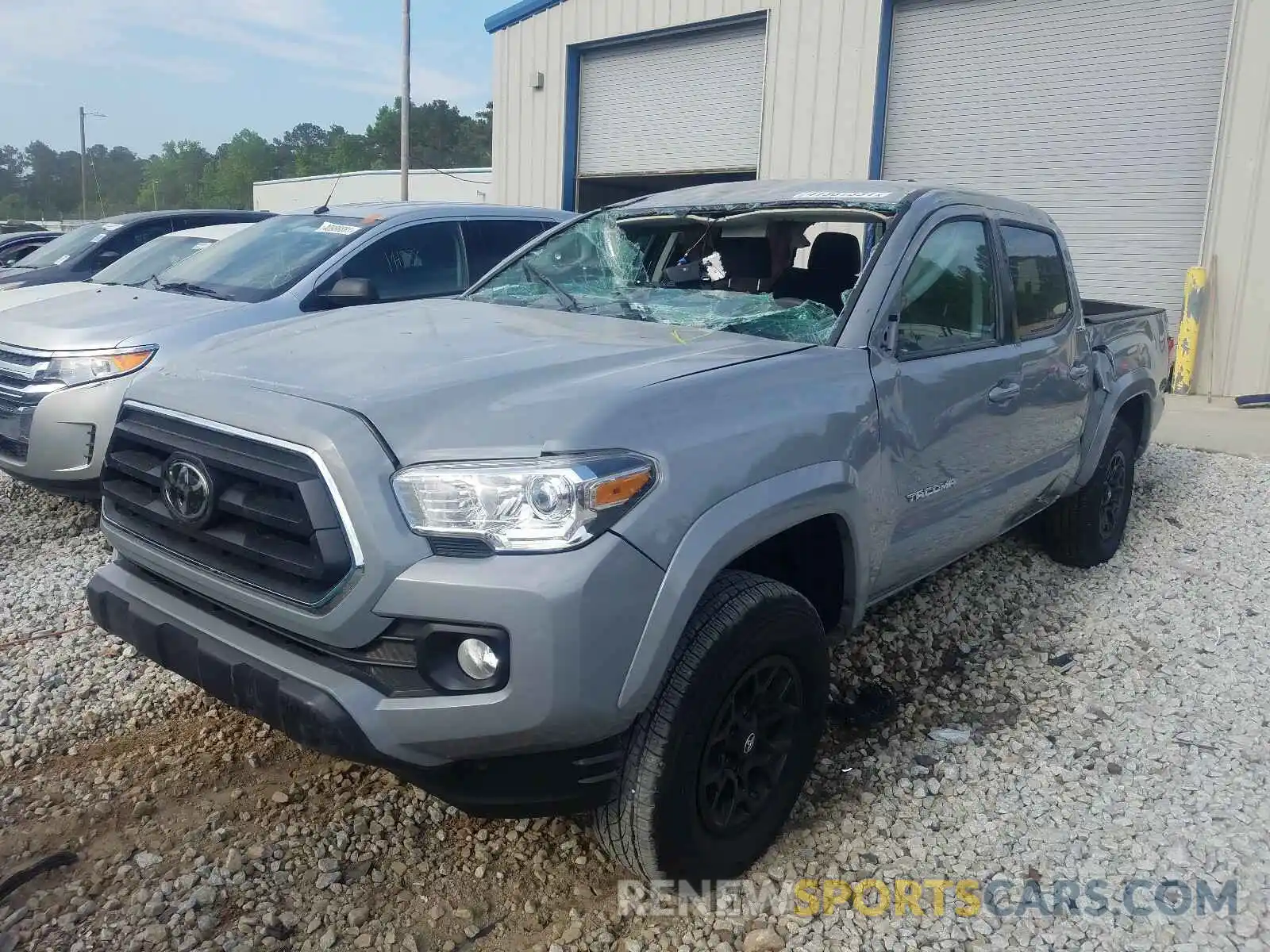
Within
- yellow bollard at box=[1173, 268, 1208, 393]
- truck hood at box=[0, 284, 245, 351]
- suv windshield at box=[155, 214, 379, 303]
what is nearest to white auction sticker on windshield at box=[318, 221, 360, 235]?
suv windshield at box=[155, 214, 379, 303]

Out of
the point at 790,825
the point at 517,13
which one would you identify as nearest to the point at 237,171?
the point at 517,13

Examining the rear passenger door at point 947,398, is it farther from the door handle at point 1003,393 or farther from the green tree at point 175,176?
the green tree at point 175,176

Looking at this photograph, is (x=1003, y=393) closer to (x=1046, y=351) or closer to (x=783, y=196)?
(x=1046, y=351)

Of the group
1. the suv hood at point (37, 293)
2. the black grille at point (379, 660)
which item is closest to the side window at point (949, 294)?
the black grille at point (379, 660)

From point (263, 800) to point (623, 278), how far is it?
85.6 inches

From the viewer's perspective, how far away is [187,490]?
2.39 metres

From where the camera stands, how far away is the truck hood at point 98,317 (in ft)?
15.5

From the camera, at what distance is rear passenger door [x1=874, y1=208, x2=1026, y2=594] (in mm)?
3080

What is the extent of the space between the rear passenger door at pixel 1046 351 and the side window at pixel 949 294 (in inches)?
7.5

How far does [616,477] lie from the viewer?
6.98ft

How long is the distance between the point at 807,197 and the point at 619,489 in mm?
1910

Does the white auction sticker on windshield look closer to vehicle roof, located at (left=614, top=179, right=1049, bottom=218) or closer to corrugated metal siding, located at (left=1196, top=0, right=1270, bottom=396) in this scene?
vehicle roof, located at (left=614, top=179, right=1049, bottom=218)

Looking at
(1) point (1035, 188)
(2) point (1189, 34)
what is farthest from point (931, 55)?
(2) point (1189, 34)

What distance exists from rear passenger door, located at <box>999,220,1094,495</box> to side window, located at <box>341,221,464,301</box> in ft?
10.7
